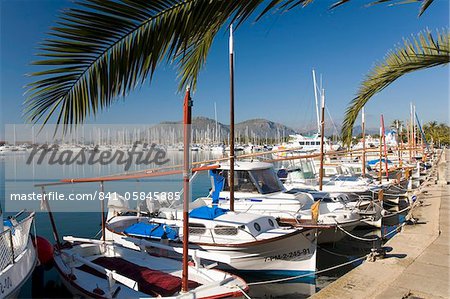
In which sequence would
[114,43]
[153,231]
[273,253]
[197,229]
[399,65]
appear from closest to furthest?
[114,43] < [399,65] < [273,253] < [197,229] < [153,231]

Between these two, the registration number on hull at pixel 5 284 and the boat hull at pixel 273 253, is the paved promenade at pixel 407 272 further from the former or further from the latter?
the registration number on hull at pixel 5 284

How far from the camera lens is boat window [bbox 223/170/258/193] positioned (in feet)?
45.8

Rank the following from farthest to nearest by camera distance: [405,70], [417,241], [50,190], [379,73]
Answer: [50,190]
[417,241]
[379,73]
[405,70]

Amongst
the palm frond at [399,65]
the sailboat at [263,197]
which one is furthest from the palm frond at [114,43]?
the sailboat at [263,197]

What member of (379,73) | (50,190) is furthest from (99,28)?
(50,190)

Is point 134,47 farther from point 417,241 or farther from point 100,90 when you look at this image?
point 417,241

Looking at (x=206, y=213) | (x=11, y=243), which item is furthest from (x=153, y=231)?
(x=11, y=243)

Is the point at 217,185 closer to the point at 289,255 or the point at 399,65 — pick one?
the point at 289,255

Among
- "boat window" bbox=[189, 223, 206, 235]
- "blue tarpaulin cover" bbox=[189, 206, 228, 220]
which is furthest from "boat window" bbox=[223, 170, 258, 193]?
"boat window" bbox=[189, 223, 206, 235]

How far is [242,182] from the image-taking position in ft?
46.2

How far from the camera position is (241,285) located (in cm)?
751

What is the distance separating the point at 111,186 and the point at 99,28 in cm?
3351

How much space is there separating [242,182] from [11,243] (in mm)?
8627

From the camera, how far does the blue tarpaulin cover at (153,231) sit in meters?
11.0
